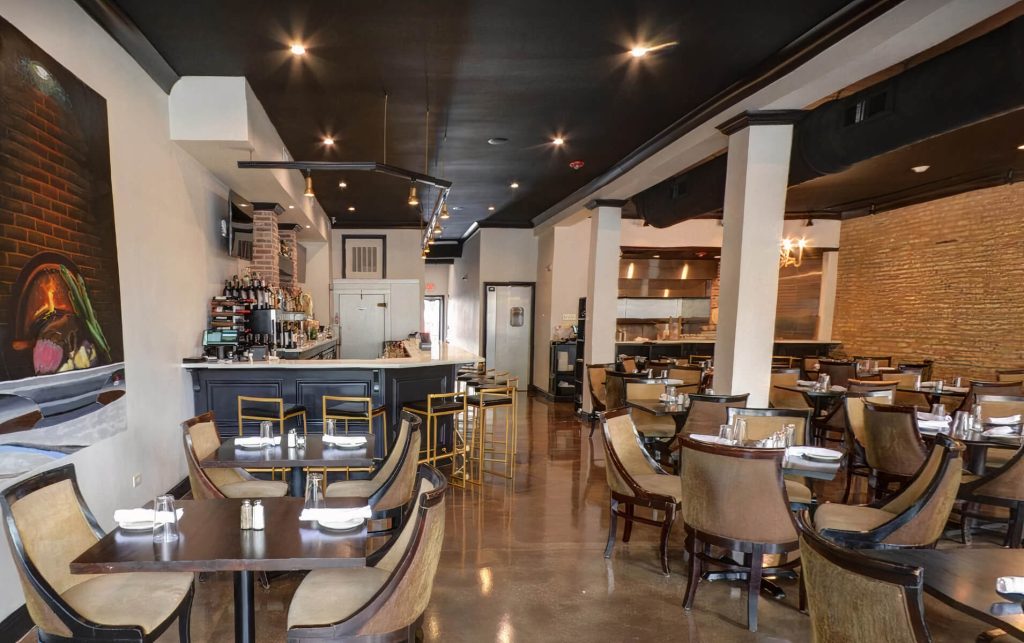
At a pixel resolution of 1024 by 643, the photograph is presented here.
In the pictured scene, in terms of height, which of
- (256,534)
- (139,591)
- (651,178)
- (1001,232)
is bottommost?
(139,591)

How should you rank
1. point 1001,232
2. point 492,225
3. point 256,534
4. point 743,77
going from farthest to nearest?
point 492,225 < point 1001,232 < point 743,77 < point 256,534

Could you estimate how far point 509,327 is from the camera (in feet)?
35.7

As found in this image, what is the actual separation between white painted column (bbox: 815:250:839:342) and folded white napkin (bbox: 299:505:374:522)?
33.5 feet

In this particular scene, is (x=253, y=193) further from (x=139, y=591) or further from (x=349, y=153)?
(x=139, y=591)

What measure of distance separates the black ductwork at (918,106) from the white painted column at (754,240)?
0.87 feet

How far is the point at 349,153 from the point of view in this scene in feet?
21.1

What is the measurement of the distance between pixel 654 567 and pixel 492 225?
8343 mm

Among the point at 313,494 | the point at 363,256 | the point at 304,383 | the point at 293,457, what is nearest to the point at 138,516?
the point at 313,494

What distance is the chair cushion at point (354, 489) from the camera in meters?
3.39

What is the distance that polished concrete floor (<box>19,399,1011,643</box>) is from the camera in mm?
2787

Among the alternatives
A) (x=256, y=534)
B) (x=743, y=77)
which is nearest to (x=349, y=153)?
(x=743, y=77)

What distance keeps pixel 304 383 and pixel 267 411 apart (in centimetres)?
44

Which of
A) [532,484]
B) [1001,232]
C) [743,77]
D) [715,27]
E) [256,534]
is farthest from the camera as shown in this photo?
[1001,232]

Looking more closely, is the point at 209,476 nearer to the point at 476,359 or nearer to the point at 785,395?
the point at 476,359
